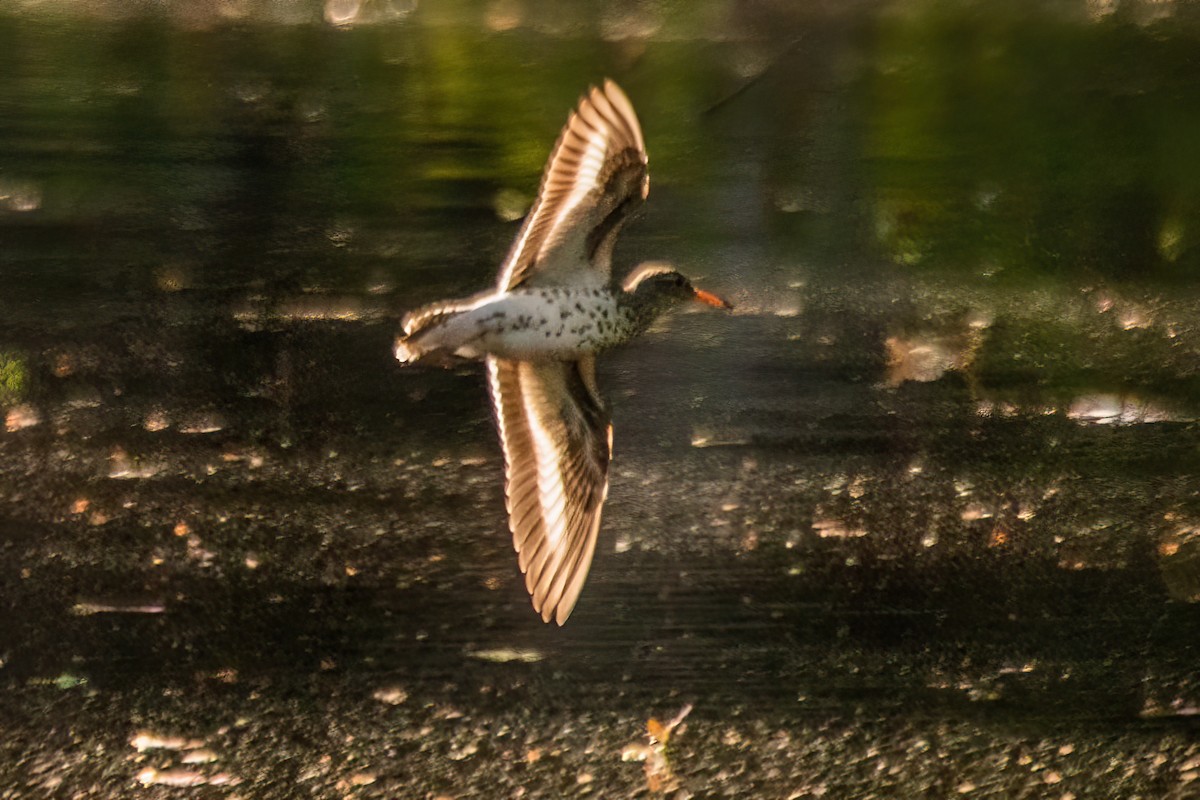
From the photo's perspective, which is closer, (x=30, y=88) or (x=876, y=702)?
(x=30, y=88)

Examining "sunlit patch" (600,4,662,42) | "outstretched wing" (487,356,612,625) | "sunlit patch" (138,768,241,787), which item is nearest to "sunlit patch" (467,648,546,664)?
A: "outstretched wing" (487,356,612,625)

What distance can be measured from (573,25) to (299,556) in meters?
0.79

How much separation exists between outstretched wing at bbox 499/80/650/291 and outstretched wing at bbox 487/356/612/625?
0.10 meters

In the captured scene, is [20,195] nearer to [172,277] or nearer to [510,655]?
[172,277]

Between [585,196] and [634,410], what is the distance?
0.38 m

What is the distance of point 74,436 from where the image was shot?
1.35 metres

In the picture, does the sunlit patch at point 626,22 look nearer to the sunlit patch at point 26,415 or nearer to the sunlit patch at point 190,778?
the sunlit patch at point 26,415

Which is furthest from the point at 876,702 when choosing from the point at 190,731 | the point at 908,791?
the point at 190,731

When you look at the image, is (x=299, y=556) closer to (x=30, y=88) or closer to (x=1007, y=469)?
(x=30, y=88)

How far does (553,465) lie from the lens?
3.67 ft

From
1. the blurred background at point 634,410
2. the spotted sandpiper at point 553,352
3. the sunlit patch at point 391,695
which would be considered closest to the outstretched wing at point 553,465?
the spotted sandpiper at point 553,352

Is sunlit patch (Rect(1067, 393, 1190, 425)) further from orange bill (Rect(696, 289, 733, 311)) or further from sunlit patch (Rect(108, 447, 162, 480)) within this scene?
sunlit patch (Rect(108, 447, 162, 480))

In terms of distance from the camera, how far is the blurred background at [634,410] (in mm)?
1310

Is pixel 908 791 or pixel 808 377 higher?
pixel 808 377
